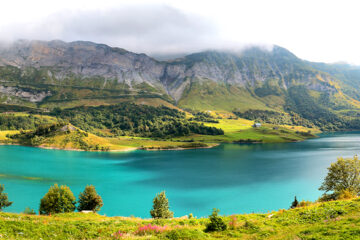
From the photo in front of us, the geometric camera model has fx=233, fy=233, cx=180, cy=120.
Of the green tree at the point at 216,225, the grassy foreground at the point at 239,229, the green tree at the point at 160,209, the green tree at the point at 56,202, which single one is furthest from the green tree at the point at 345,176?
the green tree at the point at 56,202

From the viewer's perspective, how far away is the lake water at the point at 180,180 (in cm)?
5994

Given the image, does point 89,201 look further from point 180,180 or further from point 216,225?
point 180,180

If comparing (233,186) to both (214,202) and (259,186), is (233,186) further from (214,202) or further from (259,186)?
Result: (214,202)

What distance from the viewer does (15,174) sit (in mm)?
88500

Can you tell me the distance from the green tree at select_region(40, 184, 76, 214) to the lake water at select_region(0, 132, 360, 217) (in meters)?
13.8

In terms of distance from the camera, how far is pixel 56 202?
4119cm

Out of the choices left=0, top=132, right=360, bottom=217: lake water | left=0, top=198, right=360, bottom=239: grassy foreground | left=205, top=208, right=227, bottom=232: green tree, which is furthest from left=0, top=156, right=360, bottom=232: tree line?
left=205, top=208, right=227, bottom=232: green tree

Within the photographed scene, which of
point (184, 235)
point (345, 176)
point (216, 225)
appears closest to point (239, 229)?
point (216, 225)

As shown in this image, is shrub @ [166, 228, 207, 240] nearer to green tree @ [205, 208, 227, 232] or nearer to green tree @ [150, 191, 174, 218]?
green tree @ [205, 208, 227, 232]

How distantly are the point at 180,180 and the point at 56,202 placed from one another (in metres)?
50.7

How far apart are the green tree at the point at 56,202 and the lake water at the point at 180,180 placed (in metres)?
13.8

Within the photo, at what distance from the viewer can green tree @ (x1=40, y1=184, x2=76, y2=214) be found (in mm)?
40500

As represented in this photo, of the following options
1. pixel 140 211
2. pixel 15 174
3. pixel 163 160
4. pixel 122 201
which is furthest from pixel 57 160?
pixel 140 211

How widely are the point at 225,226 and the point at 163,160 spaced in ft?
367
